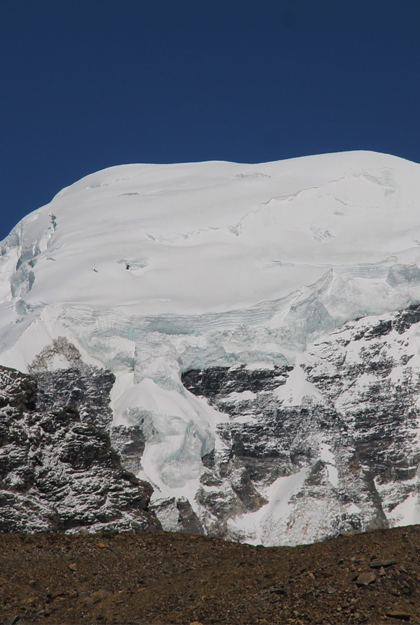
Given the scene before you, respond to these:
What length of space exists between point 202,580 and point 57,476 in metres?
17.1

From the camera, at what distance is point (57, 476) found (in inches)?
1873

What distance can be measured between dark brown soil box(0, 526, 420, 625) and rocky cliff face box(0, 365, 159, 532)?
530cm

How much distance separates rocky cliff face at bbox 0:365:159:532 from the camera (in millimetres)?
44375

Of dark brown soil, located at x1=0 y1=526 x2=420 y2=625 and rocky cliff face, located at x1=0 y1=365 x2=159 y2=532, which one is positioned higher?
rocky cliff face, located at x1=0 y1=365 x2=159 y2=532

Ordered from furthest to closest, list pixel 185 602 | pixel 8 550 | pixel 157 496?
pixel 157 496 < pixel 8 550 < pixel 185 602

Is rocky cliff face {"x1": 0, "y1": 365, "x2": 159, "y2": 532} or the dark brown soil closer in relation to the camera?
the dark brown soil

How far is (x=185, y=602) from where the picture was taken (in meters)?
29.5

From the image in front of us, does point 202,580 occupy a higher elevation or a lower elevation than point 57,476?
lower

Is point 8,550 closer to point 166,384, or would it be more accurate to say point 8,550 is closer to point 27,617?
point 27,617

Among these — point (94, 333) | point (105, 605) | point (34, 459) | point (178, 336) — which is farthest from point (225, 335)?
point (105, 605)

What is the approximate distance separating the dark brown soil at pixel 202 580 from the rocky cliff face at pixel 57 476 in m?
5.30

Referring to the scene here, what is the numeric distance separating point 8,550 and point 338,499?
16321 centimetres

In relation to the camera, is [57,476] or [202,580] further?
[57,476]

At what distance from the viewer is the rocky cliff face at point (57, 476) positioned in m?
44.4
